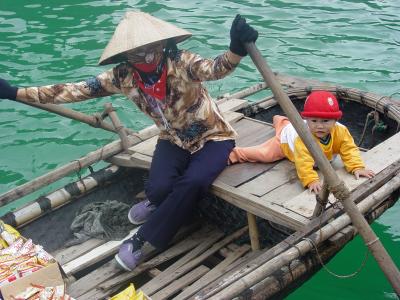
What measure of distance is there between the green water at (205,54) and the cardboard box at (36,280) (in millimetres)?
1953

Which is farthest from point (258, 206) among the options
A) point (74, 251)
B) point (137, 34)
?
point (74, 251)

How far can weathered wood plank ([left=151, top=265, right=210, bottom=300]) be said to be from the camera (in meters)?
3.29

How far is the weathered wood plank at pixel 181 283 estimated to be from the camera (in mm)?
3291

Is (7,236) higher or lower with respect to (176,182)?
lower

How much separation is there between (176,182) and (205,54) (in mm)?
4553

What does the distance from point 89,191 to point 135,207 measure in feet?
1.34

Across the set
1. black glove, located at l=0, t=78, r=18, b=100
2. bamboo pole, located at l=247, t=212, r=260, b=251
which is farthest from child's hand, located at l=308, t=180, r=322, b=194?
black glove, located at l=0, t=78, r=18, b=100

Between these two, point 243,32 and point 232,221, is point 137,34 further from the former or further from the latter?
point 232,221

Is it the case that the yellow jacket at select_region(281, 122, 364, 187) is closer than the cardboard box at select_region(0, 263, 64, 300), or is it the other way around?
the cardboard box at select_region(0, 263, 64, 300)

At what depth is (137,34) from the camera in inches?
126

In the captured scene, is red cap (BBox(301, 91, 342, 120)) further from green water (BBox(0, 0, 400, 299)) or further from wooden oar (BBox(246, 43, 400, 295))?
green water (BBox(0, 0, 400, 299))

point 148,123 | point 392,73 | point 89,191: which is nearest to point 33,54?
point 148,123

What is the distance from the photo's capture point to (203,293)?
2.54 meters

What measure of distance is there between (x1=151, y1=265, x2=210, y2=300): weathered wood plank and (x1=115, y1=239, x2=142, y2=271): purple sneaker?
285 mm
